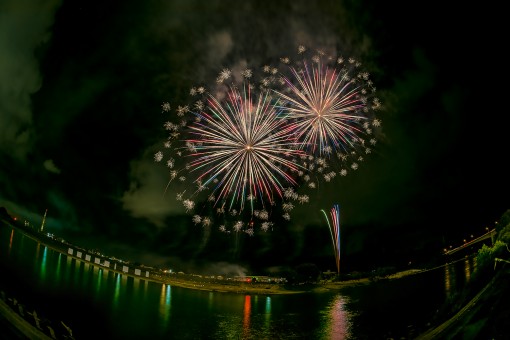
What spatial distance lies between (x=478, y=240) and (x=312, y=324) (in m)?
26.1

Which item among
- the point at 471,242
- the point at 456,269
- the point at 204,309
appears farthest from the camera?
the point at 204,309

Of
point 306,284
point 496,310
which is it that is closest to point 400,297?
point 306,284

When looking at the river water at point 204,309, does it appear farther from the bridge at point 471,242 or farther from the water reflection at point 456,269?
the bridge at point 471,242

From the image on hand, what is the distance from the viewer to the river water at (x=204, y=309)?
3581 centimetres

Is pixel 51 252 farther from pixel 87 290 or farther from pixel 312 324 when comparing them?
pixel 312 324

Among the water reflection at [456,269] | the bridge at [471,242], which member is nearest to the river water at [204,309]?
the water reflection at [456,269]

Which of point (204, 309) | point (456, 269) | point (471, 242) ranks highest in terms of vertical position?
point (471, 242)

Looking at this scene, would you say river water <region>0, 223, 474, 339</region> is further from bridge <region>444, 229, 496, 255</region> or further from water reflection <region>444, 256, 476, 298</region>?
bridge <region>444, 229, 496, 255</region>

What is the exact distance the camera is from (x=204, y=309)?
188 feet

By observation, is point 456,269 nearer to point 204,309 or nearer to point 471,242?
point 471,242

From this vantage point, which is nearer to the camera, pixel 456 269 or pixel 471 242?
pixel 471 242

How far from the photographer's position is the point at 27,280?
4659 centimetres

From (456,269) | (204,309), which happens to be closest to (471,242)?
(456,269)

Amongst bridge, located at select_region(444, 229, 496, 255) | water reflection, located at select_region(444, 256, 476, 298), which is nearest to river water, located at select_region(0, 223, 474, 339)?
water reflection, located at select_region(444, 256, 476, 298)
